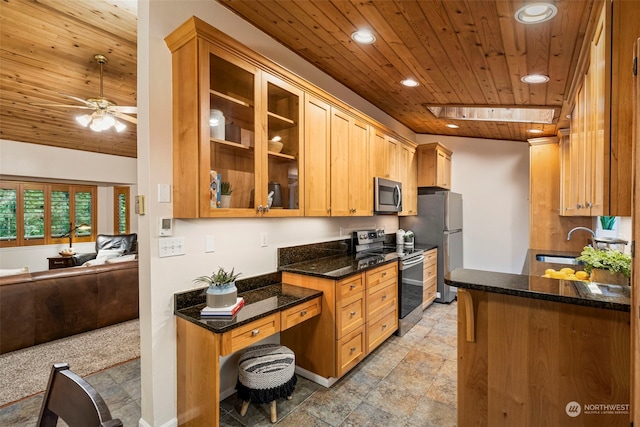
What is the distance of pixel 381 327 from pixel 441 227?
2049mm

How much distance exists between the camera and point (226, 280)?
6.08 ft

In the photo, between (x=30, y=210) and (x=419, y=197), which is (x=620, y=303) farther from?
(x=30, y=210)

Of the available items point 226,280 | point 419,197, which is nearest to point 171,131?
point 226,280

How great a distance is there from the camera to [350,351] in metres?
2.51

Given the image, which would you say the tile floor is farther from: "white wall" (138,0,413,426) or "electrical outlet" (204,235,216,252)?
"electrical outlet" (204,235,216,252)

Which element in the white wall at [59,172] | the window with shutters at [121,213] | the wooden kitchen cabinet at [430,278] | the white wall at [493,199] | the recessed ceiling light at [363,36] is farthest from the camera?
A: the window with shutters at [121,213]

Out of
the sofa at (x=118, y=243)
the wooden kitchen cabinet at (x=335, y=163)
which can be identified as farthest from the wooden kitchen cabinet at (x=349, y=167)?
the sofa at (x=118, y=243)

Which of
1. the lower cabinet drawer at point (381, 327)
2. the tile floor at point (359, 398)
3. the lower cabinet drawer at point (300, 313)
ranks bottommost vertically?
the tile floor at point (359, 398)

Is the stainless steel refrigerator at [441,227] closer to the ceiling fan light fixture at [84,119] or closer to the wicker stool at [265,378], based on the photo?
the wicker stool at [265,378]

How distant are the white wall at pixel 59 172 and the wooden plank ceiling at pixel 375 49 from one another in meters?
0.95

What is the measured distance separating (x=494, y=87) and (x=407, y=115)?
4.85ft

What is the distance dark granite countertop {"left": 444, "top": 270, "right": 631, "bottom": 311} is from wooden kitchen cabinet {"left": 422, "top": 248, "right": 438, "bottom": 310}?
96.5 inches

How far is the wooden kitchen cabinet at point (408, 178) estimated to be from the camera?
13.8ft

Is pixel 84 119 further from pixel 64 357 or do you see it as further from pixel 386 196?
pixel 386 196
